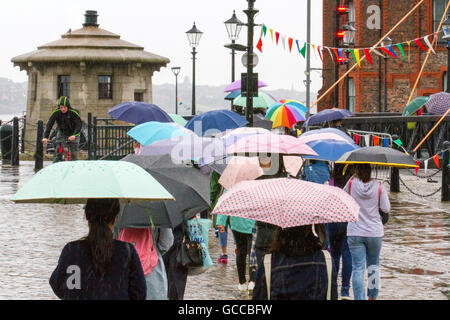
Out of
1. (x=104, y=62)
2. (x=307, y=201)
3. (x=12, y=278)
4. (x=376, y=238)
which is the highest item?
(x=104, y=62)

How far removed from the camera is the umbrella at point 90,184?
529cm

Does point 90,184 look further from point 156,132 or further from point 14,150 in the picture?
point 14,150

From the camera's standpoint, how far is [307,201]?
582 cm

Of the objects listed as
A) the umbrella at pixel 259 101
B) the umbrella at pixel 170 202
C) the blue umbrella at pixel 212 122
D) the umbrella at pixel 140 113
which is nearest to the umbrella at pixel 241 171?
the umbrella at pixel 170 202

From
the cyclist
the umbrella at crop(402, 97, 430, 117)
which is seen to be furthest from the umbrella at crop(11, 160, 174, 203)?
the umbrella at crop(402, 97, 430, 117)

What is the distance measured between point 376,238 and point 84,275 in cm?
455

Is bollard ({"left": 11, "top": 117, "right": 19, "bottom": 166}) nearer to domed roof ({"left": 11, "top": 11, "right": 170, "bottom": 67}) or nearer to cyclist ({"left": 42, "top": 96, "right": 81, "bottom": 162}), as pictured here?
cyclist ({"left": 42, "top": 96, "right": 81, "bottom": 162})

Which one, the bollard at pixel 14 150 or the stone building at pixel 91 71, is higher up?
the stone building at pixel 91 71

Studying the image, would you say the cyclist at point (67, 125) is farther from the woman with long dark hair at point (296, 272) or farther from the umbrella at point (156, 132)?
the woman with long dark hair at point (296, 272)

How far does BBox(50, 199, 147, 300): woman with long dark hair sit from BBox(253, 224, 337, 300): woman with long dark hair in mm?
727

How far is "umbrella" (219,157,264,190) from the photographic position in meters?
9.73

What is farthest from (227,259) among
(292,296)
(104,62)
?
(104,62)

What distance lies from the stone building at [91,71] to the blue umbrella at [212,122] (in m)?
33.1

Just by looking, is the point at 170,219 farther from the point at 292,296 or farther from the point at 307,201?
the point at 292,296
